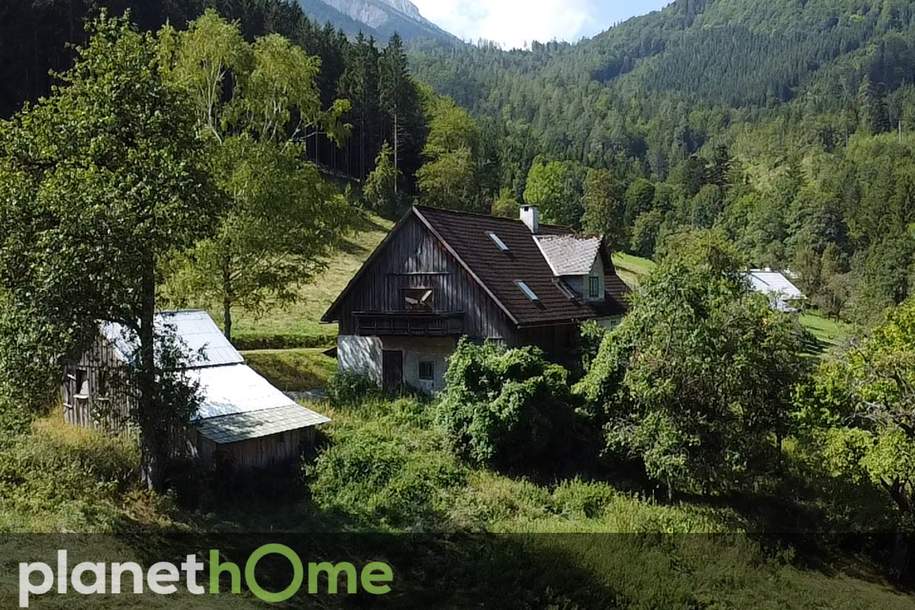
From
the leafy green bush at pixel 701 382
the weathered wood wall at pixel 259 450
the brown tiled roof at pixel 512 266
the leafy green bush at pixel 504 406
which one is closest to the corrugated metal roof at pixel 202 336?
the weathered wood wall at pixel 259 450

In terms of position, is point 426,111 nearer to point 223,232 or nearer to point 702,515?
point 223,232

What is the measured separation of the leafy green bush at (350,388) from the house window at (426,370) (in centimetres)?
201

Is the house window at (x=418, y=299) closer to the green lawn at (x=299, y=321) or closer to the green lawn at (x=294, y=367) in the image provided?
the green lawn at (x=299, y=321)

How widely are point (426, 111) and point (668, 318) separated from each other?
74.5m

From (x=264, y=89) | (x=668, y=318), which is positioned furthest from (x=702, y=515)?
(x=264, y=89)

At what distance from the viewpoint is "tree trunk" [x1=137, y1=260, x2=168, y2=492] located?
1925cm

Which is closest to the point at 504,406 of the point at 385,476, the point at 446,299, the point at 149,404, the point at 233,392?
the point at 385,476

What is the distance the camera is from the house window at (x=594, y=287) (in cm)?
3409

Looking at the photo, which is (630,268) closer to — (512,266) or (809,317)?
(809,317)

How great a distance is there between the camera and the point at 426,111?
91500 millimetres

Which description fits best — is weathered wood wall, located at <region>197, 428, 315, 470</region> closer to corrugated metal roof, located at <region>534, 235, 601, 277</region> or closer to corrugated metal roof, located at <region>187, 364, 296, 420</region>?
corrugated metal roof, located at <region>187, 364, 296, 420</region>

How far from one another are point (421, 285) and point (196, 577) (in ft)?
57.2

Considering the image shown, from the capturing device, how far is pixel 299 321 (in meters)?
42.6

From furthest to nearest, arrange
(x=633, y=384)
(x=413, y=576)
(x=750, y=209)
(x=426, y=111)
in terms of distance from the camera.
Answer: (x=750, y=209) → (x=426, y=111) → (x=633, y=384) → (x=413, y=576)
